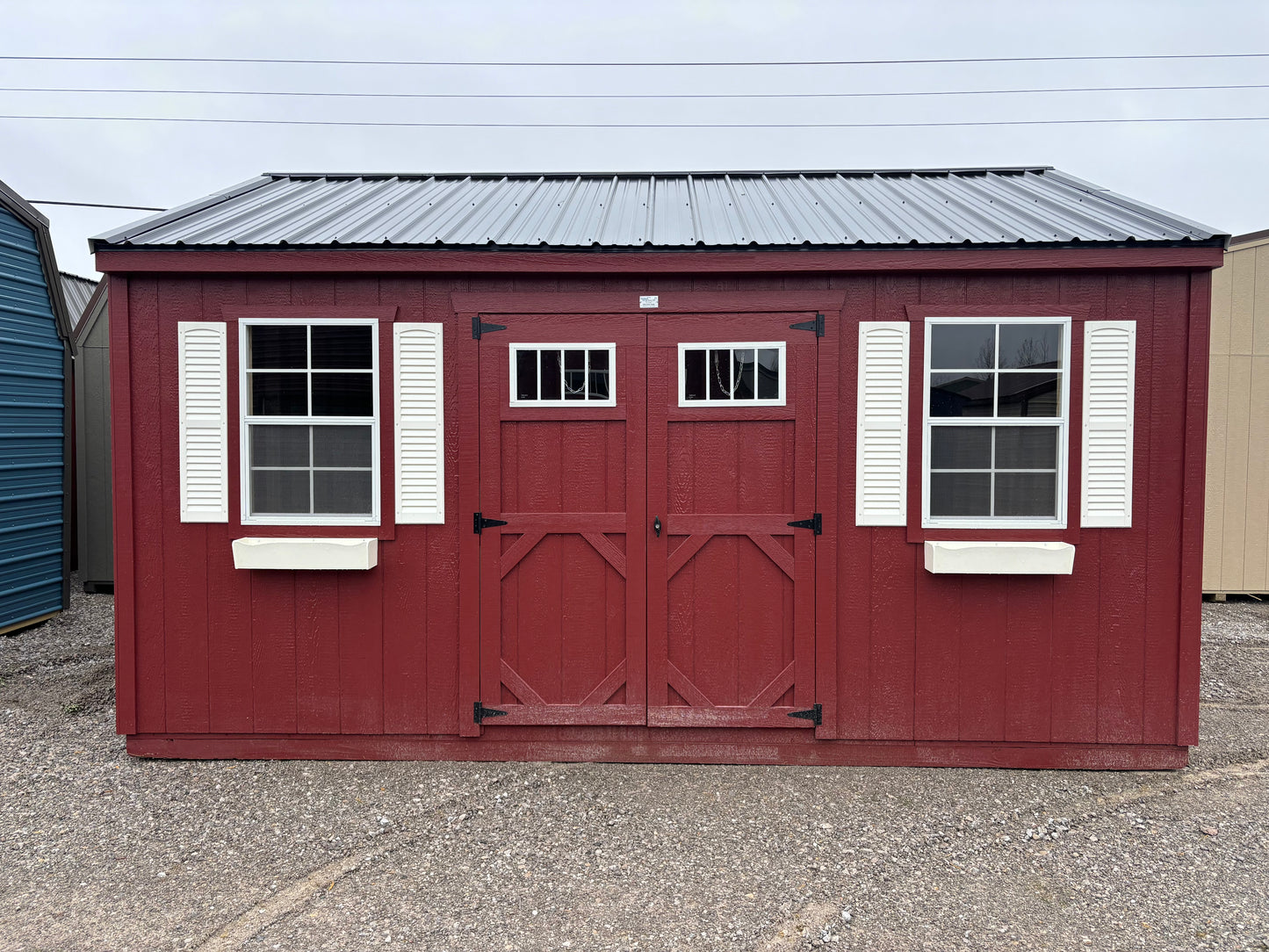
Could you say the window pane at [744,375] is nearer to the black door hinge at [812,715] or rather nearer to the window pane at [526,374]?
the window pane at [526,374]

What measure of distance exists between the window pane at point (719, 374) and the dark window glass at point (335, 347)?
1.84 metres

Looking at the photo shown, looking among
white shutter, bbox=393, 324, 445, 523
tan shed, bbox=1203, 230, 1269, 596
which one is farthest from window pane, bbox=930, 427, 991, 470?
tan shed, bbox=1203, 230, 1269, 596

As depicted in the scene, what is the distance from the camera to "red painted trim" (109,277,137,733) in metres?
3.60

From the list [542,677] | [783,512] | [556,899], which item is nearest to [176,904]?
[556,899]

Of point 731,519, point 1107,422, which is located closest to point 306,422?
point 731,519

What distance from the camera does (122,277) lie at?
3590mm

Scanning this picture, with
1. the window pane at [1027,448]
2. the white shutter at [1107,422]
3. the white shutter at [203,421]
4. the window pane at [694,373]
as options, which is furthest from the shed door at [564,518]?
the white shutter at [1107,422]

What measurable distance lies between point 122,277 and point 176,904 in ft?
10.0

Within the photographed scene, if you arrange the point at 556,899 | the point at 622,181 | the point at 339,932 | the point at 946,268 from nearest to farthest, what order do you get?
the point at 339,932, the point at 556,899, the point at 946,268, the point at 622,181

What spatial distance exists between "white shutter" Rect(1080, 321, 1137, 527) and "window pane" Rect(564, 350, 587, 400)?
2.64m

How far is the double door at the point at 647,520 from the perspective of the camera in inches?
142

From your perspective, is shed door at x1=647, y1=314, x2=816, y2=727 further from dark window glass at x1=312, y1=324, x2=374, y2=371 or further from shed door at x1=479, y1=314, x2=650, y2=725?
dark window glass at x1=312, y1=324, x2=374, y2=371

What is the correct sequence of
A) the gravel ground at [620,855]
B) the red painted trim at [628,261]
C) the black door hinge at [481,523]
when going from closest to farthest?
the gravel ground at [620,855] → the red painted trim at [628,261] → the black door hinge at [481,523]

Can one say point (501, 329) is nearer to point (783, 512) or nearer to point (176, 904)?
point (783, 512)
